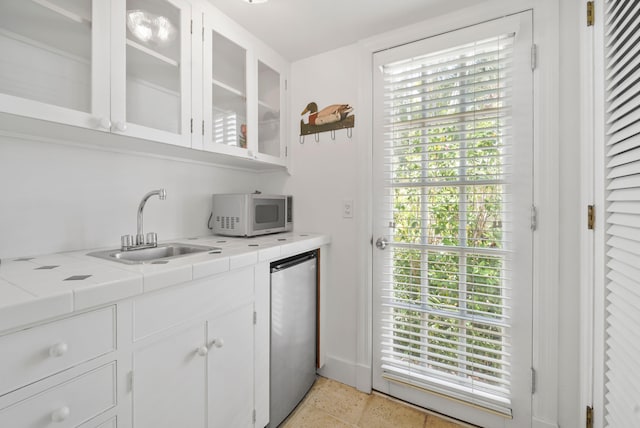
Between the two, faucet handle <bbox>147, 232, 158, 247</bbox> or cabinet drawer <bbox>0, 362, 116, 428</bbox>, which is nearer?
cabinet drawer <bbox>0, 362, 116, 428</bbox>

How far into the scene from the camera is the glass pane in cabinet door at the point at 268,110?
1828 millimetres

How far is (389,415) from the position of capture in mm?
1561

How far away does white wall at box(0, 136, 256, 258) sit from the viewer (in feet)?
3.61

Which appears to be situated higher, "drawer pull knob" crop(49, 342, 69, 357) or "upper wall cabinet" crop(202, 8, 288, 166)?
"upper wall cabinet" crop(202, 8, 288, 166)

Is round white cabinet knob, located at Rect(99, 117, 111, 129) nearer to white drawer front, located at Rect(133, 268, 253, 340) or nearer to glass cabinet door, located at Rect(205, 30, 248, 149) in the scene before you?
glass cabinet door, located at Rect(205, 30, 248, 149)

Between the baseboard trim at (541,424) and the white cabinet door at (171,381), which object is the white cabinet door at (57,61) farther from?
the baseboard trim at (541,424)

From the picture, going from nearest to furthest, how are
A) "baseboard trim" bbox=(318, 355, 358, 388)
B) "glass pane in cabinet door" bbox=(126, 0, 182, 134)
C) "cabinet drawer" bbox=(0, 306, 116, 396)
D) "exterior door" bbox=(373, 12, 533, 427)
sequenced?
"cabinet drawer" bbox=(0, 306, 116, 396), "glass pane in cabinet door" bbox=(126, 0, 182, 134), "exterior door" bbox=(373, 12, 533, 427), "baseboard trim" bbox=(318, 355, 358, 388)

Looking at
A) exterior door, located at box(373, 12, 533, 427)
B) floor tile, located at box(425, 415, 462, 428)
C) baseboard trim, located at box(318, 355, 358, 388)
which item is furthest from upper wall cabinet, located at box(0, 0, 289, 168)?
floor tile, located at box(425, 415, 462, 428)

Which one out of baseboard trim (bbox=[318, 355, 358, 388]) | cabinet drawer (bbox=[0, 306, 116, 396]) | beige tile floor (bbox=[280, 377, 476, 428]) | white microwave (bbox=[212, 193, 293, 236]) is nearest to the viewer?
cabinet drawer (bbox=[0, 306, 116, 396])

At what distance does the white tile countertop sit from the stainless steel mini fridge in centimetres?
29

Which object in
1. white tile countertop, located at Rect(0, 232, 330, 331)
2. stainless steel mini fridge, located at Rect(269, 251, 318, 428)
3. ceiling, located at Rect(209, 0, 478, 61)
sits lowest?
stainless steel mini fridge, located at Rect(269, 251, 318, 428)

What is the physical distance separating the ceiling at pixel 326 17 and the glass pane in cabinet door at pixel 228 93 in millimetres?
186

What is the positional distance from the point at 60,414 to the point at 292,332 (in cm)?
102

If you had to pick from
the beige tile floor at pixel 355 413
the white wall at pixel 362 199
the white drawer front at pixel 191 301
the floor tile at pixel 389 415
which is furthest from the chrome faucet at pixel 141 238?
the floor tile at pixel 389 415
